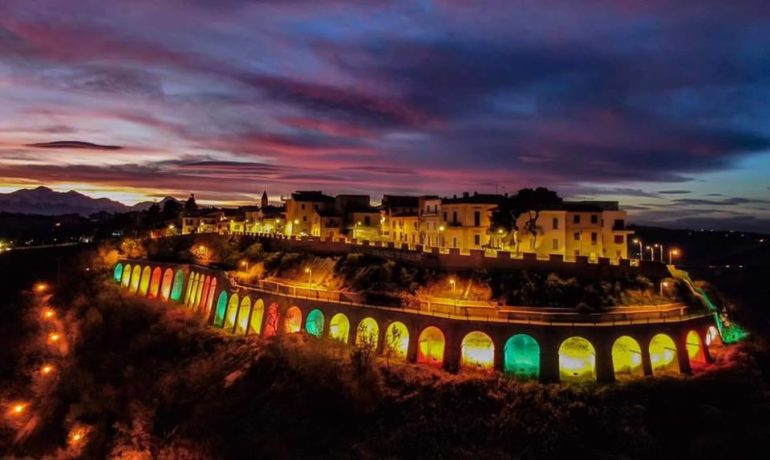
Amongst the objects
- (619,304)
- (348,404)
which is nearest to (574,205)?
(619,304)

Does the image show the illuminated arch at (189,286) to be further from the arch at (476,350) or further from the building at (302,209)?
the arch at (476,350)

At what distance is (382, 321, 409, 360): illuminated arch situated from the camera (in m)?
40.6

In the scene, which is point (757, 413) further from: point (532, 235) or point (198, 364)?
point (198, 364)

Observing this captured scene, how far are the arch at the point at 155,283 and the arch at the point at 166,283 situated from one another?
1.14 meters

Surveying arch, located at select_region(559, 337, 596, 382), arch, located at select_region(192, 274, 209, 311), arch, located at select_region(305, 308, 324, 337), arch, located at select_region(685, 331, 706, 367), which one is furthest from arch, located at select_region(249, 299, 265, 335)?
arch, located at select_region(685, 331, 706, 367)

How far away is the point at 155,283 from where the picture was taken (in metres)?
70.2

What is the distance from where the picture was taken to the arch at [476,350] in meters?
38.3

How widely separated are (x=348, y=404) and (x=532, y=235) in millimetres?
28689

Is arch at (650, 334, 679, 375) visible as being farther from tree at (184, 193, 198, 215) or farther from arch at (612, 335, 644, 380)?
tree at (184, 193, 198, 215)

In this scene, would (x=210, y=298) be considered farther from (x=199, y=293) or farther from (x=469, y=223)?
(x=469, y=223)

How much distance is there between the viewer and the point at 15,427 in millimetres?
44875

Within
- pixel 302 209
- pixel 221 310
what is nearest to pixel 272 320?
pixel 221 310

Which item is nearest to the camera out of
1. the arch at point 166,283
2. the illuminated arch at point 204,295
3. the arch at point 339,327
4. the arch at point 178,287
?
the arch at point 339,327

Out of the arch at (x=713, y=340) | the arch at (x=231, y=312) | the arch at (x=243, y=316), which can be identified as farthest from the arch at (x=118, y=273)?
the arch at (x=713, y=340)
